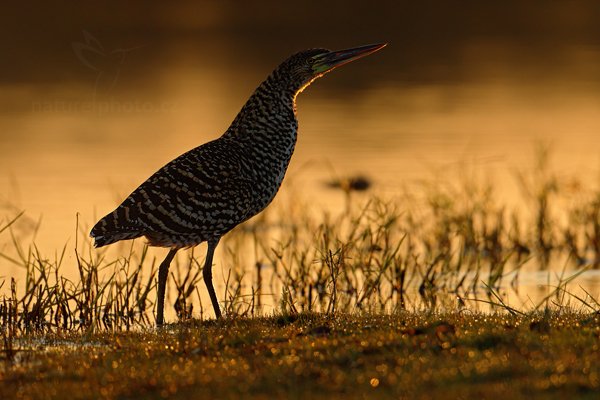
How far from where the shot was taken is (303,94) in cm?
2850

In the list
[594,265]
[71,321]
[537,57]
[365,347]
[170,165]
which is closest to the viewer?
[365,347]

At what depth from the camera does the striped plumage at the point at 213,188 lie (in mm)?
9906

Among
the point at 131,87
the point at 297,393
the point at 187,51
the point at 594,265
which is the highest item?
the point at 187,51

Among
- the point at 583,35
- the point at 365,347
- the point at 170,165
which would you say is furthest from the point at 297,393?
the point at 583,35

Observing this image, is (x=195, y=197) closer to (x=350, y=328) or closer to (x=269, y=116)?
(x=269, y=116)

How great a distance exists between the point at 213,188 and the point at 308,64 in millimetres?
1682

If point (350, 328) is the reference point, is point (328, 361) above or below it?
below

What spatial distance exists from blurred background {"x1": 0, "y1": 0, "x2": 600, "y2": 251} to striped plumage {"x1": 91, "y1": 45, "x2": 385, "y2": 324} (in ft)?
12.0

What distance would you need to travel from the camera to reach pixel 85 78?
30297 mm

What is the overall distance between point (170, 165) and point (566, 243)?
570 cm

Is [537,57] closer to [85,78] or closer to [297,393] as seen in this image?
[85,78]
